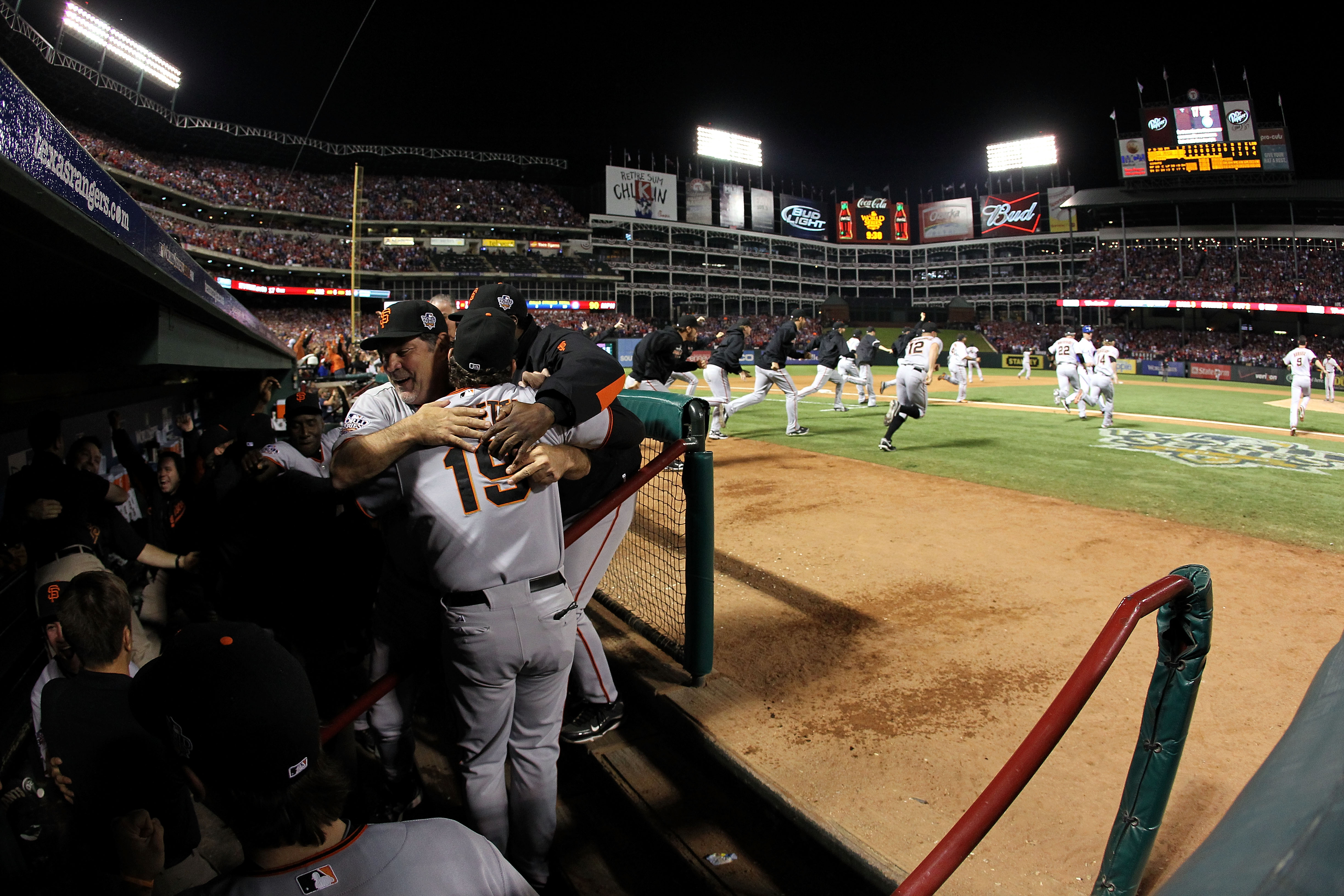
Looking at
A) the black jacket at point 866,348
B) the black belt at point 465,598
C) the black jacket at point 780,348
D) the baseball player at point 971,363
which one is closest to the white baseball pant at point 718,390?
the black jacket at point 780,348

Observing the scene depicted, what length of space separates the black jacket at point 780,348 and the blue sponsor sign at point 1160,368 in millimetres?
31139

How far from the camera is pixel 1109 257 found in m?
54.1

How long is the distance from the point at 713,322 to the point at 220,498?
61.8 metres

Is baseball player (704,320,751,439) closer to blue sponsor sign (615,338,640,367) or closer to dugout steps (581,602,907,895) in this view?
dugout steps (581,602,907,895)

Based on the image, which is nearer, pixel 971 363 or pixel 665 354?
pixel 665 354

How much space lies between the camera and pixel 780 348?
12.9m

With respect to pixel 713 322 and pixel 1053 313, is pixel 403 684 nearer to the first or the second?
pixel 713 322

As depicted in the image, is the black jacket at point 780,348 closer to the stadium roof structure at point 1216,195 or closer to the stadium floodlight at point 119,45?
the stadium floodlight at point 119,45

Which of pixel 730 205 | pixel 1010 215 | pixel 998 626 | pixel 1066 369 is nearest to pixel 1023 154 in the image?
pixel 1010 215

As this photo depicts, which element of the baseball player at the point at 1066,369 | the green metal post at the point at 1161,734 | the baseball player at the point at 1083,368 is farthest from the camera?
the baseball player at the point at 1066,369

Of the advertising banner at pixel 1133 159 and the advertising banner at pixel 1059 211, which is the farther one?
the advertising banner at pixel 1059 211

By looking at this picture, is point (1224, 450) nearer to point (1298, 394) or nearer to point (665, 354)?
point (1298, 394)

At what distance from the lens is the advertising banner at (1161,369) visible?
34.8 metres

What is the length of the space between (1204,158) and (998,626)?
191ft
